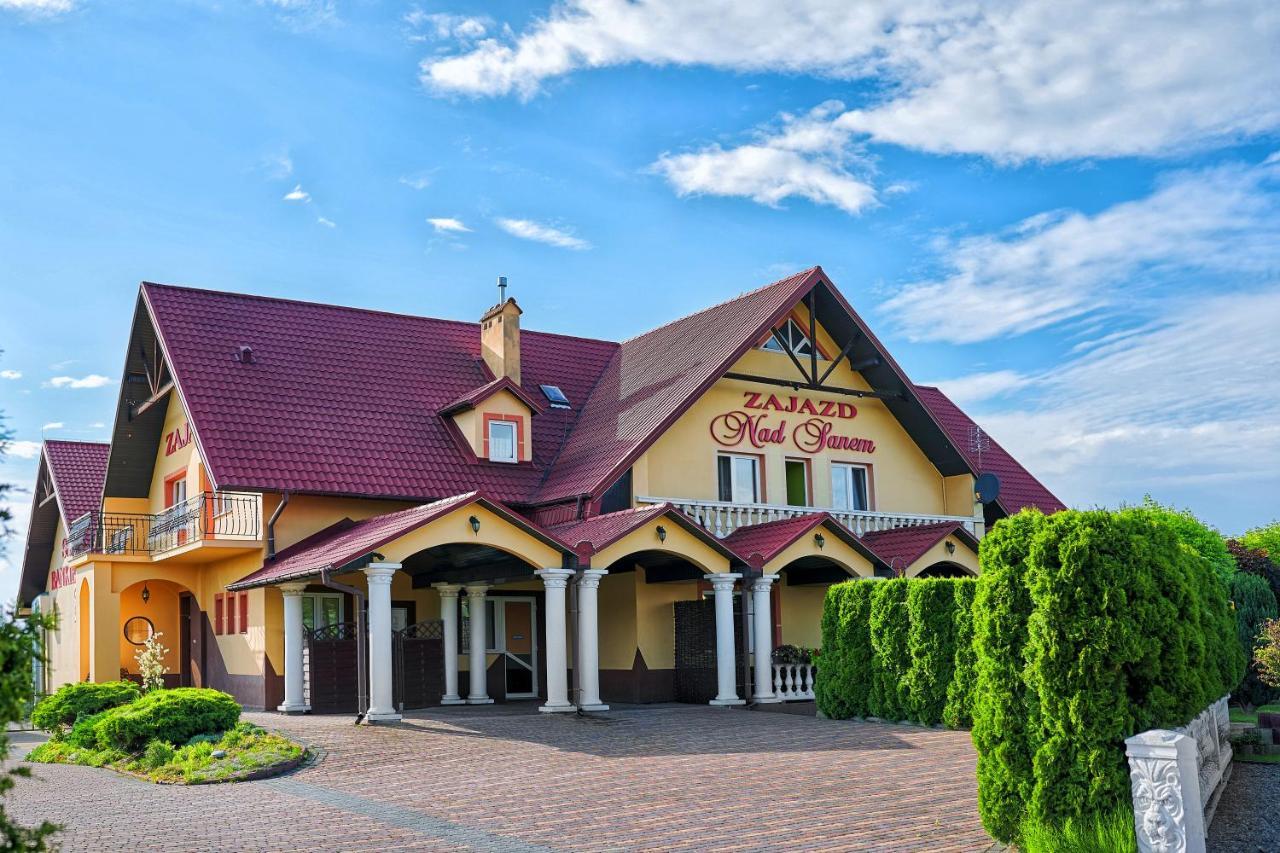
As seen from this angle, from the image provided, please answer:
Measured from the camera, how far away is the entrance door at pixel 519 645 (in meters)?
26.9

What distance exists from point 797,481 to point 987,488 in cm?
510

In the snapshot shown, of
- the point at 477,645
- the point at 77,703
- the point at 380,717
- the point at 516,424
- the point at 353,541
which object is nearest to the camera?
the point at 380,717

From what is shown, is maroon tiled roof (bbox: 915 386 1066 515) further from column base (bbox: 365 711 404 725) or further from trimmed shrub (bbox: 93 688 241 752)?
trimmed shrub (bbox: 93 688 241 752)

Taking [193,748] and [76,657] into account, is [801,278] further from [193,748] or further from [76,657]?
[76,657]

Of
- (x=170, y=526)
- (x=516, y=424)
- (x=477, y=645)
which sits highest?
(x=516, y=424)

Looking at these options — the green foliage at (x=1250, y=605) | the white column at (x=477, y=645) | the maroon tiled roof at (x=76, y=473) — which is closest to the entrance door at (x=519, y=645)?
the white column at (x=477, y=645)

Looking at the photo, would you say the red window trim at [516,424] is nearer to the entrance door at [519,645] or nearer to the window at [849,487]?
the entrance door at [519,645]

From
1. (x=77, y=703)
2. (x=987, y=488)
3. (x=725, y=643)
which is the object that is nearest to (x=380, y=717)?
(x=77, y=703)

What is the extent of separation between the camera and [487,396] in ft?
88.4

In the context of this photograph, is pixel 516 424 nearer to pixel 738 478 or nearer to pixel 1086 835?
pixel 738 478

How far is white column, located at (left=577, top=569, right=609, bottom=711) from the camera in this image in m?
21.1

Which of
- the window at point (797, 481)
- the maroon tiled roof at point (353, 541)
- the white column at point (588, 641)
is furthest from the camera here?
the window at point (797, 481)

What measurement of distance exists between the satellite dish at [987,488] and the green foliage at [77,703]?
63.1ft

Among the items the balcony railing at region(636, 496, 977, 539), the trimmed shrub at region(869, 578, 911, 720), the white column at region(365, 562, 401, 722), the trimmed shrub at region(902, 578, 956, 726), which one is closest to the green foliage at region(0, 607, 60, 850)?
the white column at region(365, 562, 401, 722)
